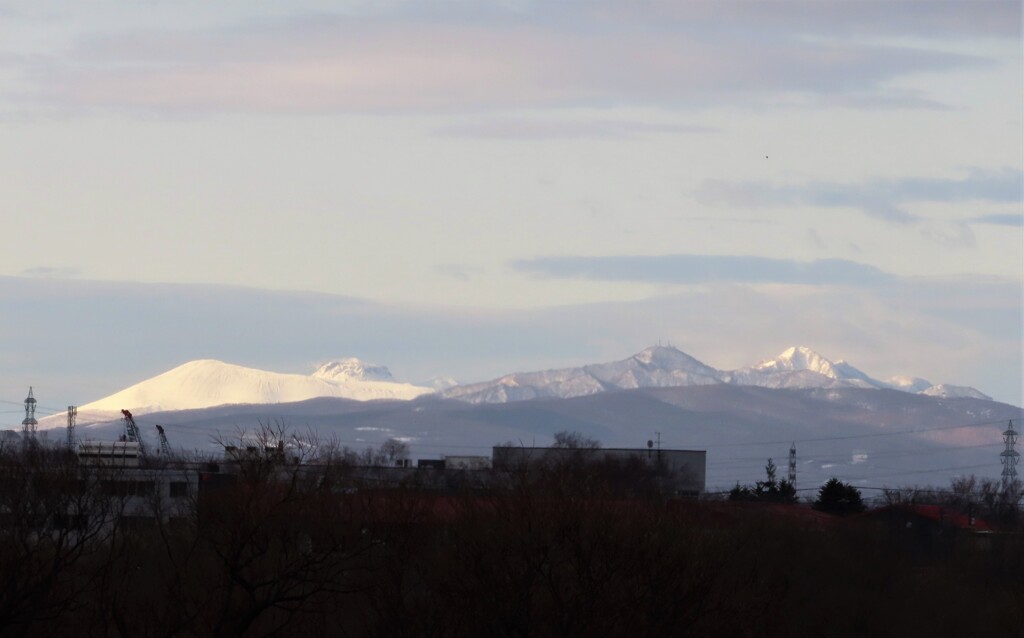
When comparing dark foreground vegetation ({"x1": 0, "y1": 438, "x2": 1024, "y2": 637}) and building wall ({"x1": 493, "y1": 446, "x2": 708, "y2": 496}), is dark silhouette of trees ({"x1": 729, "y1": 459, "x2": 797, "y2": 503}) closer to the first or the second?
building wall ({"x1": 493, "y1": 446, "x2": 708, "y2": 496})

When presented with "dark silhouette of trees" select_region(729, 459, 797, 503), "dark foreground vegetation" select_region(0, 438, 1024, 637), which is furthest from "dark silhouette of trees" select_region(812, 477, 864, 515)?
"dark foreground vegetation" select_region(0, 438, 1024, 637)

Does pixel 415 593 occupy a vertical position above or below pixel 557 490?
below

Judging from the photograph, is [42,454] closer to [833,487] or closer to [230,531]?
[230,531]

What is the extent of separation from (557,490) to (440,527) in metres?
5.94

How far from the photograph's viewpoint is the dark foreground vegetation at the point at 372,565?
2925 centimetres

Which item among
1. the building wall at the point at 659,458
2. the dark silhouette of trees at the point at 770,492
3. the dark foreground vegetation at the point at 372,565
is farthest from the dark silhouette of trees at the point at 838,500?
the dark foreground vegetation at the point at 372,565

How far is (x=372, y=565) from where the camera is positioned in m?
36.5

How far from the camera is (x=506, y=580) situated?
33.5 metres

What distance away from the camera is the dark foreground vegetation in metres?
29.2

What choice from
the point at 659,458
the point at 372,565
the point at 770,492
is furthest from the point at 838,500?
the point at 372,565

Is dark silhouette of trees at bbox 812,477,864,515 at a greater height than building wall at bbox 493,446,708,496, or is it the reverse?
building wall at bbox 493,446,708,496

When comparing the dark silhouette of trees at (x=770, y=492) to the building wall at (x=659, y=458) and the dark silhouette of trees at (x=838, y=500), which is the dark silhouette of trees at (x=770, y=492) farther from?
the building wall at (x=659, y=458)

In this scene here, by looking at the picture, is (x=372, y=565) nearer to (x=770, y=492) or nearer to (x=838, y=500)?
(x=838, y=500)

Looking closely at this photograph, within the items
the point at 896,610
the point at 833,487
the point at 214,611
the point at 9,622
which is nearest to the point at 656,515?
the point at 214,611
